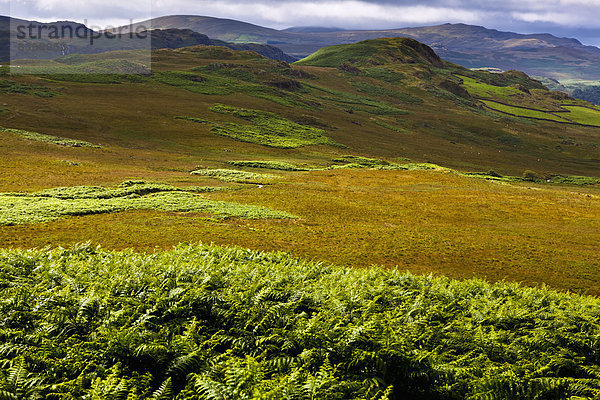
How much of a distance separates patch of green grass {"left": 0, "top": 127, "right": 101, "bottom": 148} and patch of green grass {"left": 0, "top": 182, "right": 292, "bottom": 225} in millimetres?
31156

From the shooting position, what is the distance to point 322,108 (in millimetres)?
155750

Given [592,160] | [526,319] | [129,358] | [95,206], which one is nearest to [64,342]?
[129,358]

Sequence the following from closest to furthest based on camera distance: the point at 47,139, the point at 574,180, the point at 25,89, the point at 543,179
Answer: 1. the point at 47,139
2. the point at 543,179
3. the point at 574,180
4. the point at 25,89

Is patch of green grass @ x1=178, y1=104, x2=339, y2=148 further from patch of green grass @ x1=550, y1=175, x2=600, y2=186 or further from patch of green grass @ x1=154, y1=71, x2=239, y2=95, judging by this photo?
patch of green grass @ x1=550, y1=175, x2=600, y2=186

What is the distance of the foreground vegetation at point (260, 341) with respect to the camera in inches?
300

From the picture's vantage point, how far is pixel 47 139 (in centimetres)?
6719

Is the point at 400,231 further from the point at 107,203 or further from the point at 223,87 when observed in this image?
the point at 223,87

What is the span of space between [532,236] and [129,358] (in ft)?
128

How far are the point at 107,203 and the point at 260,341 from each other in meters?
33.4

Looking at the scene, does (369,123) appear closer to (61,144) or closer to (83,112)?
(83,112)

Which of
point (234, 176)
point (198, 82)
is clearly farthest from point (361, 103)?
point (234, 176)

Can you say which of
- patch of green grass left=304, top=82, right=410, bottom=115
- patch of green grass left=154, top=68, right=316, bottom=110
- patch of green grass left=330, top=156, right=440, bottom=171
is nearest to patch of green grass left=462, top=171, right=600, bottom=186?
patch of green grass left=330, top=156, right=440, bottom=171

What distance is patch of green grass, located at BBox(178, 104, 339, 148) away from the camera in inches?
3843

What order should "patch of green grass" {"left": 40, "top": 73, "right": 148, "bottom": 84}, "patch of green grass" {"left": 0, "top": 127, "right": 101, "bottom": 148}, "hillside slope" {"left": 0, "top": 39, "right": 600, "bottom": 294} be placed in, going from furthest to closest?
"patch of green grass" {"left": 40, "top": 73, "right": 148, "bottom": 84} < "patch of green grass" {"left": 0, "top": 127, "right": 101, "bottom": 148} < "hillside slope" {"left": 0, "top": 39, "right": 600, "bottom": 294}
